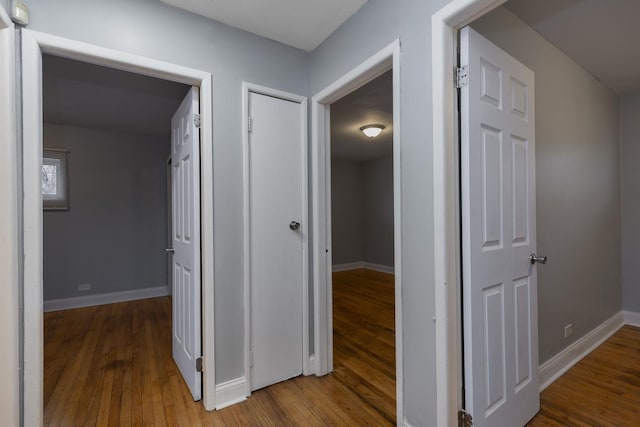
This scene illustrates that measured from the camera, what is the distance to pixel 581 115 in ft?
8.19

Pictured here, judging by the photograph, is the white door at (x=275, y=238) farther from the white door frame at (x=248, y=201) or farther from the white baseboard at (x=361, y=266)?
the white baseboard at (x=361, y=266)

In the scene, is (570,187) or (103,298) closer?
(570,187)

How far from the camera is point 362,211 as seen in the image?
6.87 metres

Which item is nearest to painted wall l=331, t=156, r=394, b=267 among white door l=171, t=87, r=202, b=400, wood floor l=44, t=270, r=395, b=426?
wood floor l=44, t=270, r=395, b=426

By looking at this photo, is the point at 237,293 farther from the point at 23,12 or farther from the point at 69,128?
the point at 69,128

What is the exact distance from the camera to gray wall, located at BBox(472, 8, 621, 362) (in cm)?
203

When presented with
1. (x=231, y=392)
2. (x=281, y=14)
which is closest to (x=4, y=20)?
(x=281, y=14)

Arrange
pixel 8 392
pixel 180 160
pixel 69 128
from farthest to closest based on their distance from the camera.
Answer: pixel 69 128, pixel 180 160, pixel 8 392

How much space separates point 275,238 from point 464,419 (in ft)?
4.73

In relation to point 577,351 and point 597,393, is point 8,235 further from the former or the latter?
point 577,351

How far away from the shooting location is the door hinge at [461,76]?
1.35 metres

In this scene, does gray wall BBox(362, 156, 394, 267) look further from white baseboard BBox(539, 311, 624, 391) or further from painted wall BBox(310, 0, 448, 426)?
painted wall BBox(310, 0, 448, 426)

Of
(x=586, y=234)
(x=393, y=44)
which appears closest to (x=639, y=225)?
(x=586, y=234)

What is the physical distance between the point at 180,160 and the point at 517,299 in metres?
2.35
